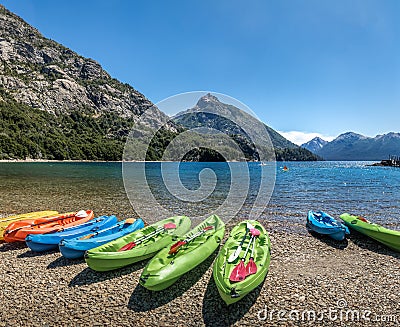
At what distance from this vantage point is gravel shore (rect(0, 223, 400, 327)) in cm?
648

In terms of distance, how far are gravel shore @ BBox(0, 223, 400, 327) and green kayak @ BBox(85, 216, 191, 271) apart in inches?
15.0

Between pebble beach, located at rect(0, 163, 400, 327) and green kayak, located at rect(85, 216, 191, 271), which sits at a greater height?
green kayak, located at rect(85, 216, 191, 271)

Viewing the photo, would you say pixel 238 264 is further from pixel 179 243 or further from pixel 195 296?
pixel 179 243

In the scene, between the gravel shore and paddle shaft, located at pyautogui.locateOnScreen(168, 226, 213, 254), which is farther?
paddle shaft, located at pyautogui.locateOnScreen(168, 226, 213, 254)

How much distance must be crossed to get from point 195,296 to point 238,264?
1.56m

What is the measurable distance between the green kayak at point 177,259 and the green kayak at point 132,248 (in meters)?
1.01

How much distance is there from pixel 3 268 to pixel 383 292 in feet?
40.6

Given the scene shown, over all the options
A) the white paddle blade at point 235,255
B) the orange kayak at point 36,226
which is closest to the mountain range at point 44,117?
the orange kayak at point 36,226

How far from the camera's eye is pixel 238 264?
25.8 feet

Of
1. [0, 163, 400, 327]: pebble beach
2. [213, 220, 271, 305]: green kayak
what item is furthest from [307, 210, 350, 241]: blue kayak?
[213, 220, 271, 305]: green kayak

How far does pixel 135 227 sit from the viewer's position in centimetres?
1229

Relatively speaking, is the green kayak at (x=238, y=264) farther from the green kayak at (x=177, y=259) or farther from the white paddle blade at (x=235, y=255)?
the green kayak at (x=177, y=259)

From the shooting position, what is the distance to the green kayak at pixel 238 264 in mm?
6480

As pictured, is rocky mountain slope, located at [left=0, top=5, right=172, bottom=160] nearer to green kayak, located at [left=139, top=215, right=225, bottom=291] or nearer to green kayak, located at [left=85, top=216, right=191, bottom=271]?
green kayak, located at [left=85, top=216, right=191, bottom=271]
